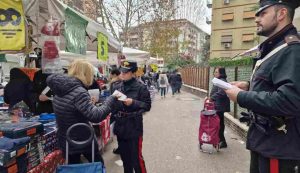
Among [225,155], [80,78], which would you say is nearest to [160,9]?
[225,155]

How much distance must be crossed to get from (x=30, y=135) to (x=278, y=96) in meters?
2.69

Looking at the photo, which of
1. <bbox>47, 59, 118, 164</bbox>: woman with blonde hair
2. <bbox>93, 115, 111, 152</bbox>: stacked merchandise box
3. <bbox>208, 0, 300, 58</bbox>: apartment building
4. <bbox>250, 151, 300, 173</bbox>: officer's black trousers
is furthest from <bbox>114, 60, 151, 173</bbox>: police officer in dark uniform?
<bbox>208, 0, 300, 58</bbox>: apartment building

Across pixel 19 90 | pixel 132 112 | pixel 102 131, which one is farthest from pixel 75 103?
pixel 102 131

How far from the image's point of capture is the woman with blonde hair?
319 cm

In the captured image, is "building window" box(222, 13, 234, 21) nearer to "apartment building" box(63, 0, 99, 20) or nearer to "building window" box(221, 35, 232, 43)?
"building window" box(221, 35, 232, 43)

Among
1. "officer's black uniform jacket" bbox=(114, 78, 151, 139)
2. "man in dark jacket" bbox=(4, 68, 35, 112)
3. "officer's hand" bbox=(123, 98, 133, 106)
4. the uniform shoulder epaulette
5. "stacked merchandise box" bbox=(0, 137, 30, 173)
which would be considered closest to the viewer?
the uniform shoulder epaulette

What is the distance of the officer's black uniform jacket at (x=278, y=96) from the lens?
6.26 ft

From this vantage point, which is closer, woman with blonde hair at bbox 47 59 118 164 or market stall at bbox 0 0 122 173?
market stall at bbox 0 0 122 173

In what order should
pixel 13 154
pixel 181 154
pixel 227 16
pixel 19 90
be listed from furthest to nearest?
pixel 227 16 < pixel 181 154 < pixel 19 90 < pixel 13 154

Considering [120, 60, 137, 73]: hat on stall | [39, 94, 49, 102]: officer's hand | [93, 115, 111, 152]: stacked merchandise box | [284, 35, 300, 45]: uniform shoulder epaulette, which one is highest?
[284, 35, 300, 45]: uniform shoulder epaulette

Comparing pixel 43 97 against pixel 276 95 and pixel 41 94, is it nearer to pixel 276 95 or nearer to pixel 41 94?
pixel 41 94

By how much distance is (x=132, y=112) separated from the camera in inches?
158

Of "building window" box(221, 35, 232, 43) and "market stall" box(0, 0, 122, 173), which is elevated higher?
"building window" box(221, 35, 232, 43)

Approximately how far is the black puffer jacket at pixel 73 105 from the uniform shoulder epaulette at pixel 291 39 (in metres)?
2.08
